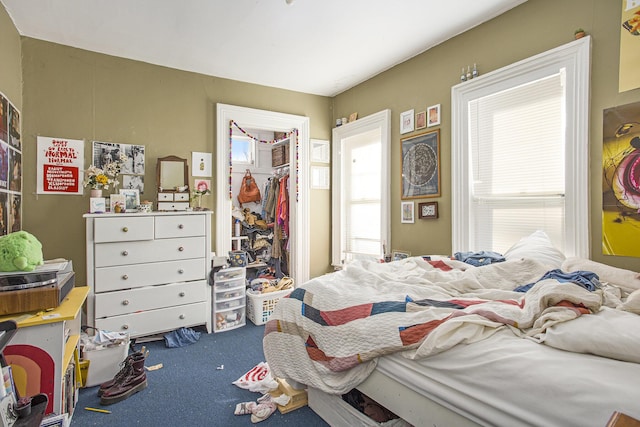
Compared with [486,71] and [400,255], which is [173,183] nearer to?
[400,255]

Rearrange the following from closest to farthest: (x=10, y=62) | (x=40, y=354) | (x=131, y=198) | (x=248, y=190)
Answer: (x=40, y=354) < (x=10, y=62) < (x=131, y=198) < (x=248, y=190)

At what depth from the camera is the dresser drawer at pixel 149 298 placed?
2746 millimetres

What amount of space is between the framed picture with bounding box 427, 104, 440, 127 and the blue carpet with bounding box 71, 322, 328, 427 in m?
2.50

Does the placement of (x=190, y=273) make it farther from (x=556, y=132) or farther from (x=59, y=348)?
(x=556, y=132)

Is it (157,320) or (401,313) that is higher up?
(401,313)

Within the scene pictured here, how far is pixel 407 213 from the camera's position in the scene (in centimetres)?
337

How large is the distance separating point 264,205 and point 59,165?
243cm

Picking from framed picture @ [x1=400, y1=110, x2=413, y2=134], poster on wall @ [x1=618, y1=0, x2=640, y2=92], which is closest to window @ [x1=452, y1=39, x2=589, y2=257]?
poster on wall @ [x1=618, y1=0, x2=640, y2=92]

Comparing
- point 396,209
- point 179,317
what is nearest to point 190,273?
point 179,317

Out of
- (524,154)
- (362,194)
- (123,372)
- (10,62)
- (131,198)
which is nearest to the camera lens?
(123,372)

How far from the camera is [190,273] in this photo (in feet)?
10.2

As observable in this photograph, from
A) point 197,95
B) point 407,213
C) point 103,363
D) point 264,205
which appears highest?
point 197,95

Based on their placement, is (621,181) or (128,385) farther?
(128,385)

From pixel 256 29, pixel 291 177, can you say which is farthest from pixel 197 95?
pixel 291 177
